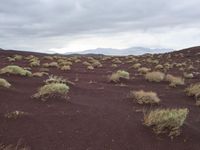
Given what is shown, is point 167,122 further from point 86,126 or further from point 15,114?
point 15,114

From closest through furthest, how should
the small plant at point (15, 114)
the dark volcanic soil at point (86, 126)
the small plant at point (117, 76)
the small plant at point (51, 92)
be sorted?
the dark volcanic soil at point (86, 126) < the small plant at point (15, 114) < the small plant at point (51, 92) < the small plant at point (117, 76)

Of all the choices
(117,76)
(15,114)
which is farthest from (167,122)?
(117,76)

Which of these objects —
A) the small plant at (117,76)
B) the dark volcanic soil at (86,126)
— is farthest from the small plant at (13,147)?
the small plant at (117,76)

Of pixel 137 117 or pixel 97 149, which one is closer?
pixel 97 149

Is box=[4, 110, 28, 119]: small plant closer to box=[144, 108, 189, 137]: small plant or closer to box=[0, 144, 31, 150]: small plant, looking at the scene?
box=[0, 144, 31, 150]: small plant

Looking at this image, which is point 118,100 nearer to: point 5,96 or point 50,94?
point 50,94

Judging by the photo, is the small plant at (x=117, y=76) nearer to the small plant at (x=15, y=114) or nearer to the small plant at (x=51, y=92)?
the small plant at (x=51, y=92)

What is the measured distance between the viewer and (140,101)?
12.0m

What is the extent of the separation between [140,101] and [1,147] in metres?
6.41

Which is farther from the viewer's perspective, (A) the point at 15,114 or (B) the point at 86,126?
(A) the point at 15,114

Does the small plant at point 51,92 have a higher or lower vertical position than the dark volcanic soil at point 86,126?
higher

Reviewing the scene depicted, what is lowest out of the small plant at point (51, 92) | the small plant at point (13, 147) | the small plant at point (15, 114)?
the small plant at point (13, 147)

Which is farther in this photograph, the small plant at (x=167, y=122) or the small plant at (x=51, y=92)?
the small plant at (x=51, y=92)

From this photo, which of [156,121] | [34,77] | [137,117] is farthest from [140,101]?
[34,77]
